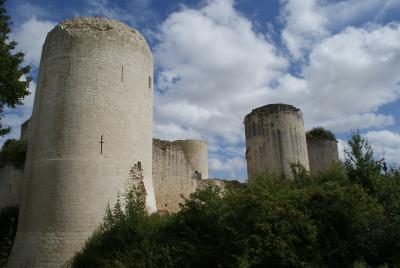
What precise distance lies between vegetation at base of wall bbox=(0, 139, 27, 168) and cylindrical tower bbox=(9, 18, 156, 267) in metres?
3.73

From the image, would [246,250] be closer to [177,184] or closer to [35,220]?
[35,220]

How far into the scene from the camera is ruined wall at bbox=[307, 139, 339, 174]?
88.8 ft

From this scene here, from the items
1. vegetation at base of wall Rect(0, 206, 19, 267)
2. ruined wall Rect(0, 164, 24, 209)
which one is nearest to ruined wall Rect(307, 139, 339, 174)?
ruined wall Rect(0, 164, 24, 209)

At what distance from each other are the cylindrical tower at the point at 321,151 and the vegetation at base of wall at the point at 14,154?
1901 centimetres

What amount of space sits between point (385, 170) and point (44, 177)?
36.1 feet

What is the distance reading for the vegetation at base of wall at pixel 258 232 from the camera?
26.1 ft

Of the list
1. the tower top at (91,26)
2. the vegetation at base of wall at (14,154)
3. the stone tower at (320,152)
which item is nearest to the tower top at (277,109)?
the stone tower at (320,152)

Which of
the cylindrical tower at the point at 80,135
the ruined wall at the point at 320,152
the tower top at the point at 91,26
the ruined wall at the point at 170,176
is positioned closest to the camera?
the cylindrical tower at the point at 80,135

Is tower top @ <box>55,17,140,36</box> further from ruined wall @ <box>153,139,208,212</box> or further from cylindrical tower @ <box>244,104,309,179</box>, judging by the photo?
cylindrical tower @ <box>244,104,309,179</box>

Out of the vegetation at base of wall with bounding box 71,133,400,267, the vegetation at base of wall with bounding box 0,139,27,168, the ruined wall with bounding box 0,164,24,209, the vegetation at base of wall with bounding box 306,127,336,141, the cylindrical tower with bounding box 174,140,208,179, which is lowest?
the vegetation at base of wall with bounding box 71,133,400,267

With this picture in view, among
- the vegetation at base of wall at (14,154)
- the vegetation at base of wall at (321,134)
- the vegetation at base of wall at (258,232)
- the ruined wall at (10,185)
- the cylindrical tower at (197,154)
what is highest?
the vegetation at base of wall at (321,134)

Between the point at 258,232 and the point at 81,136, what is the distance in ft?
20.0

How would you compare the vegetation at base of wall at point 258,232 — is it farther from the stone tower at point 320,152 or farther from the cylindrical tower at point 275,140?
the stone tower at point 320,152

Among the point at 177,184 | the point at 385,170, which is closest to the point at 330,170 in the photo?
the point at 385,170
